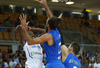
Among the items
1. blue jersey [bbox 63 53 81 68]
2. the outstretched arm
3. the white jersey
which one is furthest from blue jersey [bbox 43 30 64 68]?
the white jersey

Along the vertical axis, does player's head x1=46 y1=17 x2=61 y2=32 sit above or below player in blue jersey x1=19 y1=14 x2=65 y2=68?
above

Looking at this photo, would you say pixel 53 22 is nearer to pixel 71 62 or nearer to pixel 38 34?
pixel 71 62

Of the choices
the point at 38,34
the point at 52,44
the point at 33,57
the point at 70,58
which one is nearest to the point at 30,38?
the point at 52,44

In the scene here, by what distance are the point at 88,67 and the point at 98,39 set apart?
5648 millimetres

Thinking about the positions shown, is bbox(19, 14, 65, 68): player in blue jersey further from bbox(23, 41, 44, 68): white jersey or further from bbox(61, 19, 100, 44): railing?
bbox(61, 19, 100, 44): railing

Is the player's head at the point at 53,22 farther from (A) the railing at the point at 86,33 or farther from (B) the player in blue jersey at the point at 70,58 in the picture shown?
(A) the railing at the point at 86,33

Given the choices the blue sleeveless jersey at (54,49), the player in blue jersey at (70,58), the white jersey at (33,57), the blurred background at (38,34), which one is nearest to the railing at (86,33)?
the blurred background at (38,34)

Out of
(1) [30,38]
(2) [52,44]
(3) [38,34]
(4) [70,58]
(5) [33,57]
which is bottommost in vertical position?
(3) [38,34]

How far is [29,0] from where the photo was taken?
60.4 feet

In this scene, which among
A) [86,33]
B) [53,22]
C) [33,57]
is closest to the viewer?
[53,22]

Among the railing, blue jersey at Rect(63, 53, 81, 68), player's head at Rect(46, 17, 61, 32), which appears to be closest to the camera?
player's head at Rect(46, 17, 61, 32)

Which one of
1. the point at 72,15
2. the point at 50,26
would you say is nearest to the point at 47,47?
the point at 50,26

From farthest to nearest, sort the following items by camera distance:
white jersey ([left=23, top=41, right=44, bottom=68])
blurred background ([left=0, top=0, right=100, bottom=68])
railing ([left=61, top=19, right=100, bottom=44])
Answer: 1. railing ([left=61, top=19, right=100, bottom=44])
2. blurred background ([left=0, top=0, right=100, bottom=68])
3. white jersey ([left=23, top=41, right=44, bottom=68])

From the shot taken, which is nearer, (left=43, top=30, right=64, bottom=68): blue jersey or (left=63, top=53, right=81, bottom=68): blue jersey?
(left=43, top=30, right=64, bottom=68): blue jersey
